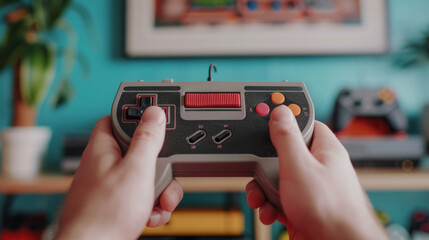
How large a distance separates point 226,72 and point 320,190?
111 cm

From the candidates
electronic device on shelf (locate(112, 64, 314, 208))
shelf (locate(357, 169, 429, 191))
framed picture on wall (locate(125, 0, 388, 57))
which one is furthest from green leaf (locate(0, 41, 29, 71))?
shelf (locate(357, 169, 429, 191))

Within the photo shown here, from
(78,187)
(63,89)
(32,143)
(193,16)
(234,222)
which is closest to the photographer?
(78,187)

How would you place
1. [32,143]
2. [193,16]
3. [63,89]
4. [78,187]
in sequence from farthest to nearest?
[193,16] < [63,89] < [32,143] < [78,187]

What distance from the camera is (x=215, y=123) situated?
0.46 metres

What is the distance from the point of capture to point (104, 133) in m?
0.45

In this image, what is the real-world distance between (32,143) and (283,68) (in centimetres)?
105

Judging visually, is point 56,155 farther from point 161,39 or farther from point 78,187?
point 78,187

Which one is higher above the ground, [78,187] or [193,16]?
[193,16]

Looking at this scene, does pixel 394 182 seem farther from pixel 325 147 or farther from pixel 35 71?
pixel 35 71

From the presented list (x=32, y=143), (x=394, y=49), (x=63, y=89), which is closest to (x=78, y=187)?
(x=32, y=143)

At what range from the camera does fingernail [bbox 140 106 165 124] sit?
43 centimetres

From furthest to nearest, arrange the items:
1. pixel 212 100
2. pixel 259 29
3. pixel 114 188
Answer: pixel 259 29, pixel 212 100, pixel 114 188

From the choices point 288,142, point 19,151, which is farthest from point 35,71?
point 288,142

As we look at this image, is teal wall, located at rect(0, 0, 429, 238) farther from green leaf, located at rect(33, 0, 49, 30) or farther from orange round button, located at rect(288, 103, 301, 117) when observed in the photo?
orange round button, located at rect(288, 103, 301, 117)
